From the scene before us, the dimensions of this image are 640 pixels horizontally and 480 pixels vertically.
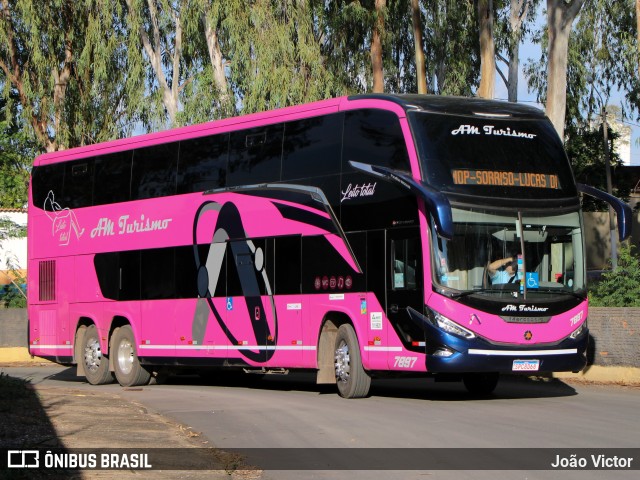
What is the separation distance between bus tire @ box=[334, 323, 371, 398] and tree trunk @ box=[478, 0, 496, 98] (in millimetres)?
11328

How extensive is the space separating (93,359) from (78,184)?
152 inches

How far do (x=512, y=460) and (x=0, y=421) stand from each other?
577 cm

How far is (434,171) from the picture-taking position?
674 inches

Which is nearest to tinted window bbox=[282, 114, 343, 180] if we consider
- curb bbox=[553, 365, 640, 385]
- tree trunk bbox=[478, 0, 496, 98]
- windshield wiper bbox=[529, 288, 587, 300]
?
windshield wiper bbox=[529, 288, 587, 300]

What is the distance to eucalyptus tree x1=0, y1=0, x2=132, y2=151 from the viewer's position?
38.3m

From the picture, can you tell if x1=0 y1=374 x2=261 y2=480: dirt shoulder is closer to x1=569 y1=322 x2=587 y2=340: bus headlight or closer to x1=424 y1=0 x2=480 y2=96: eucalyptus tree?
x1=569 y1=322 x2=587 y2=340: bus headlight

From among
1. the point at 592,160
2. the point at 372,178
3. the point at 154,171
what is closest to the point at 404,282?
the point at 372,178

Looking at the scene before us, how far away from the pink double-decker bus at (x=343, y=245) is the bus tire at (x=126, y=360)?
0.14 feet

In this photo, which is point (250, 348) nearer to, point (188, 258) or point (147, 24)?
point (188, 258)

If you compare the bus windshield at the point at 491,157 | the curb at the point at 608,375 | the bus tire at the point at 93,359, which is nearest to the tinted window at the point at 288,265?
the bus windshield at the point at 491,157

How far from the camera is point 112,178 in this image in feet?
80.3

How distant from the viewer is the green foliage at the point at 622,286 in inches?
906

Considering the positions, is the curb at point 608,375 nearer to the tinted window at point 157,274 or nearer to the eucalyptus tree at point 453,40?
the tinted window at point 157,274

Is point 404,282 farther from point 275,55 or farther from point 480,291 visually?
point 275,55
